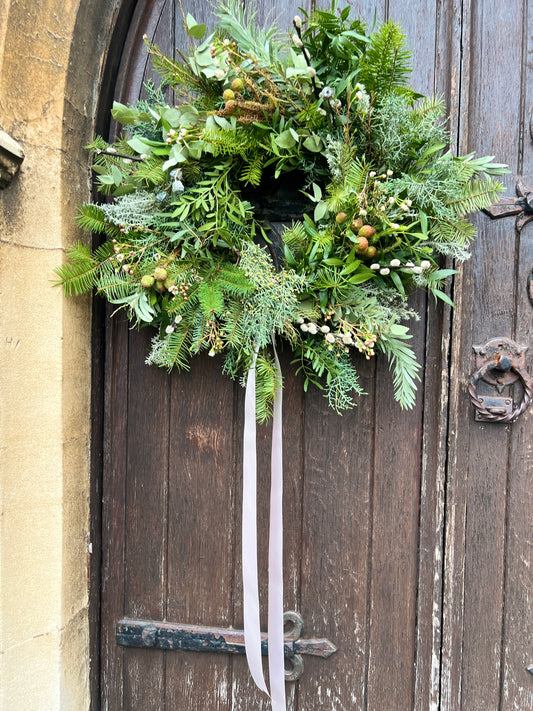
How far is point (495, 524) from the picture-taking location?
97cm

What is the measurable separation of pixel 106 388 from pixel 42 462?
0.21m

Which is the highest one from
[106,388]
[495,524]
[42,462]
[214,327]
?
[214,327]

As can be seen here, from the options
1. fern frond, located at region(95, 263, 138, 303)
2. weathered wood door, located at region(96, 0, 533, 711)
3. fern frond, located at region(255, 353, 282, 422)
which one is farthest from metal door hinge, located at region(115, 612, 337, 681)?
fern frond, located at region(95, 263, 138, 303)

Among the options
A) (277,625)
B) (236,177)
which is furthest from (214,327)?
(277,625)

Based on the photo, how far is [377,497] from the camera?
989mm

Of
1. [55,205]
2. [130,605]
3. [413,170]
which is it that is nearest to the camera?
[413,170]

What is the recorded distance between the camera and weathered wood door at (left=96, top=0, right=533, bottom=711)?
0.95 m

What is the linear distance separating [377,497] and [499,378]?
37 cm

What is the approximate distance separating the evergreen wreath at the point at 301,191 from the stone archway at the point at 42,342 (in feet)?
0.29

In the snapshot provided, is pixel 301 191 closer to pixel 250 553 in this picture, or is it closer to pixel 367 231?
pixel 367 231

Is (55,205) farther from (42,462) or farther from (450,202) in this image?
(450,202)

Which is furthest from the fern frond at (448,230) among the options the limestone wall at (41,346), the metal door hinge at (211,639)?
the metal door hinge at (211,639)

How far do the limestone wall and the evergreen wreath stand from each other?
0.30 ft

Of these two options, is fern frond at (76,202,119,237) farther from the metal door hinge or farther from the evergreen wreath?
the metal door hinge
